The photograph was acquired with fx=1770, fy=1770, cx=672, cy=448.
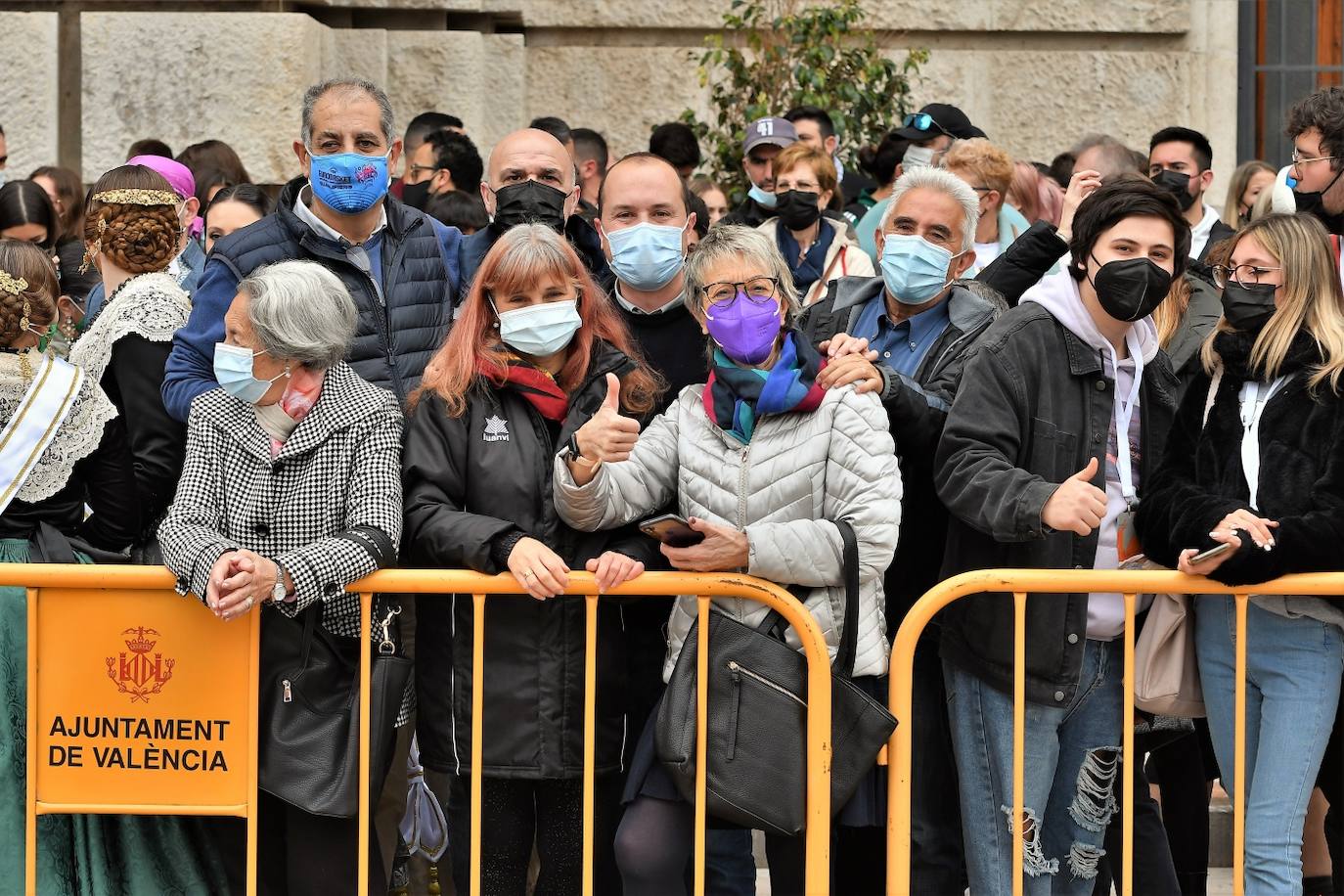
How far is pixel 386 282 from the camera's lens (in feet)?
15.6

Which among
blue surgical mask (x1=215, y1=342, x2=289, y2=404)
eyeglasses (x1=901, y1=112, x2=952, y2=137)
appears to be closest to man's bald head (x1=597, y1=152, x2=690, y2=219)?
blue surgical mask (x1=215, y1=342, x2=289, y2=404)

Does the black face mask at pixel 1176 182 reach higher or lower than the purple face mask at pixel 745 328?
higher

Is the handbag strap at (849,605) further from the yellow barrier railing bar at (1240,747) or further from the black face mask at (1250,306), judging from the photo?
the black face mask at (1250,306)

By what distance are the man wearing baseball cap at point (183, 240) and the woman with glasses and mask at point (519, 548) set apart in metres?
1.42

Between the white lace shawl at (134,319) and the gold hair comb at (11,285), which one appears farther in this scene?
the white lace shawl at (134,319)

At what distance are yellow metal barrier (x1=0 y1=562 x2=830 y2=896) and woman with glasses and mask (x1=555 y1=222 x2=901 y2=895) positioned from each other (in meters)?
0.06

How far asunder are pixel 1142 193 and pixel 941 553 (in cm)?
101

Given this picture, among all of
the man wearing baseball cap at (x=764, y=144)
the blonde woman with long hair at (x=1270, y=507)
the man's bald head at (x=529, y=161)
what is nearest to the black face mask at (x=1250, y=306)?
the blonde woman with long hair at (x=1270, y=507)

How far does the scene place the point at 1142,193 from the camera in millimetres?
4199

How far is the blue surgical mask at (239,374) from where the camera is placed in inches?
160

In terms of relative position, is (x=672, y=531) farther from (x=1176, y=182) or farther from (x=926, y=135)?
(x=926, y=135)

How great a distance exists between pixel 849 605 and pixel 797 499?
0.27 metres

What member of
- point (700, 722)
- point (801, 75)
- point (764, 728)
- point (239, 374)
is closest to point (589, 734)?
point (700, 722)

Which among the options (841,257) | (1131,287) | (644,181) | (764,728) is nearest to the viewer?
(764,728)
